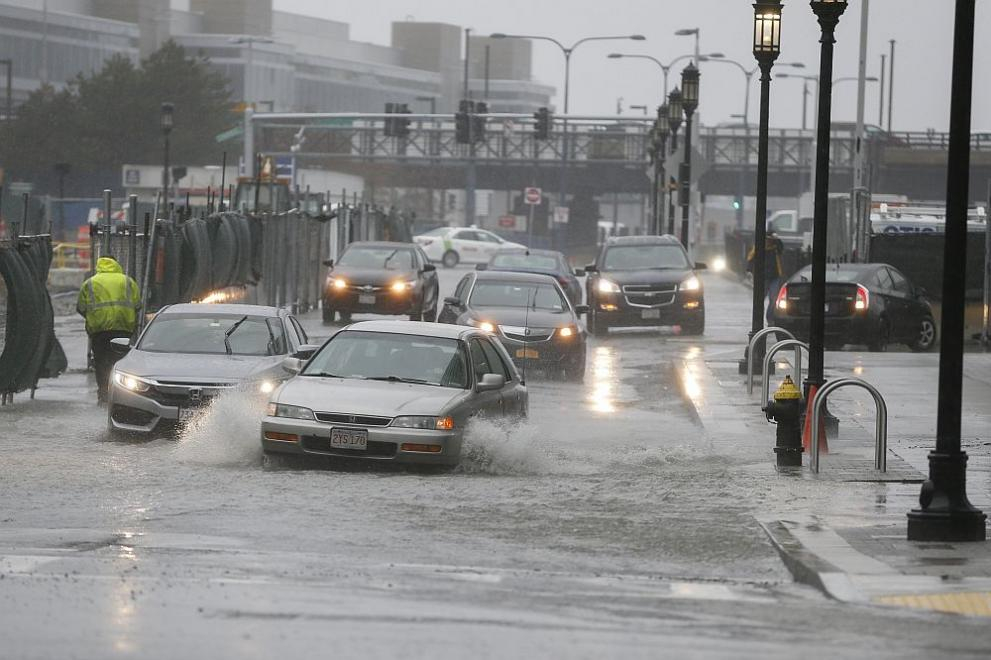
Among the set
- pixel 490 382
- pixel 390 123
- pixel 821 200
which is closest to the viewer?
pixel 490 382

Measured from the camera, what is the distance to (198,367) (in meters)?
17.7

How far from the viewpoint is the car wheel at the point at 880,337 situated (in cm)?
2934

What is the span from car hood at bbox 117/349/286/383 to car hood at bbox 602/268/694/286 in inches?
690

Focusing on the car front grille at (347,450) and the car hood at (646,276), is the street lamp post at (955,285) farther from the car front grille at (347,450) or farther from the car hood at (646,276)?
the car hood at (646,276)

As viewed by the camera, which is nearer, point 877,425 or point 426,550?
point 426,550

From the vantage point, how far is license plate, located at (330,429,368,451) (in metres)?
14.5

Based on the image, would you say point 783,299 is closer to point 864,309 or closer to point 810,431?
point 864,309

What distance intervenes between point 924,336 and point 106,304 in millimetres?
15003

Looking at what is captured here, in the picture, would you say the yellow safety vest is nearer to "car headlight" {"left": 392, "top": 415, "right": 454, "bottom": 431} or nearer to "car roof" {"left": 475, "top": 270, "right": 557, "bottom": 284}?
"car headlight" {"left": 392, "top": 415, "right": 454, "bottom": 431}

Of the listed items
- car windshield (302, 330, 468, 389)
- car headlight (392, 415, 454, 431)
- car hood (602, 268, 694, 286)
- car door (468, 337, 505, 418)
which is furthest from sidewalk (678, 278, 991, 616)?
car hood (602, 268, 694, 286)

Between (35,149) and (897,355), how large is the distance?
8142cm

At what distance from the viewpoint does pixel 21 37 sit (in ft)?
422

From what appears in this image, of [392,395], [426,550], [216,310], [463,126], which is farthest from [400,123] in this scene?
[426,550]

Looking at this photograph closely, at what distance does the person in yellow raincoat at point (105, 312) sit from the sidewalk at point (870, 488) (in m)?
6.47
